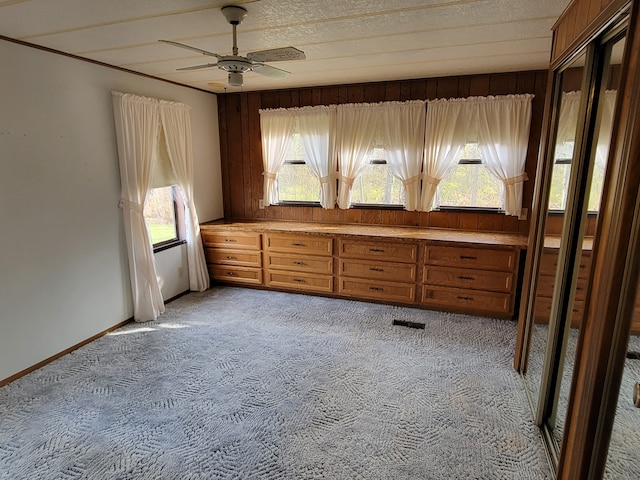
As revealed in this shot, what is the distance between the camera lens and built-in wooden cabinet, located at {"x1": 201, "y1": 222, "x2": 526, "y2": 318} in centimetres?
375

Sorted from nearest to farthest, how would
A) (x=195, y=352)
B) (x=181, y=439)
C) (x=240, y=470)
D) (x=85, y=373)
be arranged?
(x=240, y=470), (x=181, y=439), (x=85, y=373), (x=195, y=352)

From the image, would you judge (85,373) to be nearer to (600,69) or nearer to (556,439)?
(556,439)

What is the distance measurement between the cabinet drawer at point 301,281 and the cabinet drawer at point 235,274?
175 millimetres

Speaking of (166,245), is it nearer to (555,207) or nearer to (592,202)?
(555,207)

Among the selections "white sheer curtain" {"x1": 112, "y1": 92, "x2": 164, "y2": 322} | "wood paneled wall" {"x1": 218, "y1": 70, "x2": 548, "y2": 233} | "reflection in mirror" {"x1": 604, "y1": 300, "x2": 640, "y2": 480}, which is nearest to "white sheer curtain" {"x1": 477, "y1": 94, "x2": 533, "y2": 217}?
"wood paneled wall" {"x1": 218, "y1": 70, "x2": 548, "y2": 233}

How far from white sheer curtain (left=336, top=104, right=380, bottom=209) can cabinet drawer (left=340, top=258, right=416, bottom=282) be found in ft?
2.80

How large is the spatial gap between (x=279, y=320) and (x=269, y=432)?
5.33ft

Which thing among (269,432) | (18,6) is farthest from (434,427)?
(18,6)

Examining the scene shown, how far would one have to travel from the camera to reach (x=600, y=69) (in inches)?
68.6

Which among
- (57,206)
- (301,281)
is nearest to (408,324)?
(301,281)

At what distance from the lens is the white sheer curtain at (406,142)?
4.14 metres

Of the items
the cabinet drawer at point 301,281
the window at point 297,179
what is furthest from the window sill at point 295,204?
the cabinet drawer at point 301,281

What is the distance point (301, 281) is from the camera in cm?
449

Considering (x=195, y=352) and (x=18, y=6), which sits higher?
(x=18, y=6)
